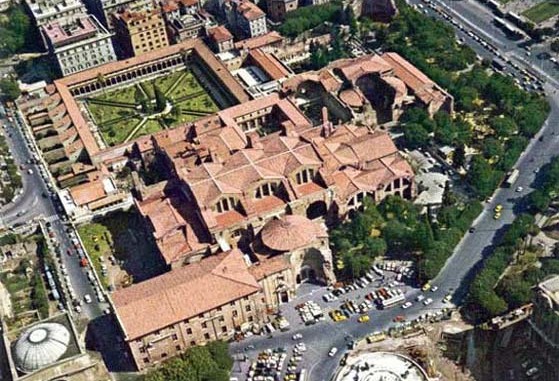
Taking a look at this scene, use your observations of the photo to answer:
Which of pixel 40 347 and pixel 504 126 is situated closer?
pixel 40 347

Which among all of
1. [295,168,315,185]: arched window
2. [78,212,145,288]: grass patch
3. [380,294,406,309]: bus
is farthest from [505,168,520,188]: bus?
[78,212,145,288]: grass patch

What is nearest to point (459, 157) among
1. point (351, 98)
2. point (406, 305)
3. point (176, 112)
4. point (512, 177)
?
point (512, 177)

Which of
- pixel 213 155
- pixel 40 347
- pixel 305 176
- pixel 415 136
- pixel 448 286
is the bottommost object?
pixel 448 286

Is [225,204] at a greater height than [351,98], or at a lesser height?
lesser

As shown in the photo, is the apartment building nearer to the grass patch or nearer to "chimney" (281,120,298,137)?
the grass patch

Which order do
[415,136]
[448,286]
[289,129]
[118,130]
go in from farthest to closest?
[118,130]
[415,136]
[289,129]
[448,286]

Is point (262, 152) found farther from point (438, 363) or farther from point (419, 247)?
point (438, 363)

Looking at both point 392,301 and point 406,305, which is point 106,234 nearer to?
point 392,301

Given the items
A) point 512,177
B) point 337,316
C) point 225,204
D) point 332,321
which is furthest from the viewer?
point 512,177

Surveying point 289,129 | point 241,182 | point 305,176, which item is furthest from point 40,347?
point 289,129
